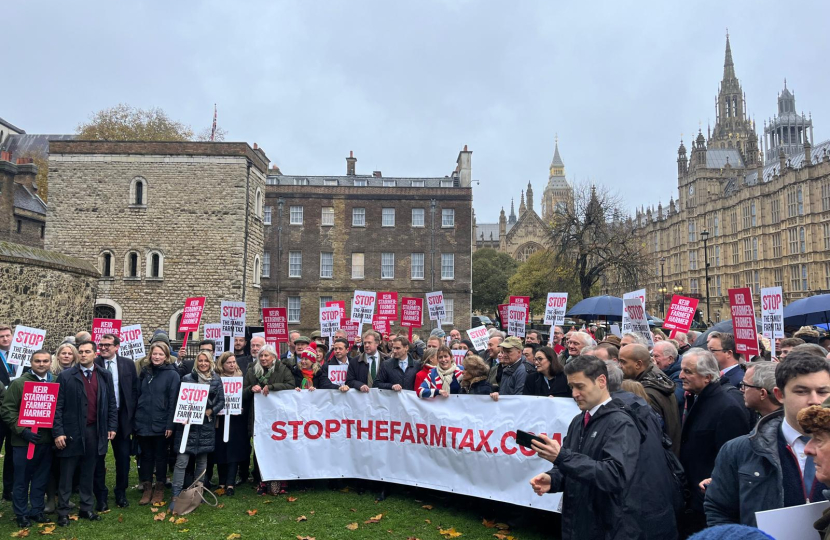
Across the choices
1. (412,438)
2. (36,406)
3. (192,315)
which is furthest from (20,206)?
(412,438)

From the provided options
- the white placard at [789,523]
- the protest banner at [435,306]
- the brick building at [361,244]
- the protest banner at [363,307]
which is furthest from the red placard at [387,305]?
the brick building at [361,244]

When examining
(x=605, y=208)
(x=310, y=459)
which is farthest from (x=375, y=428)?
(x=605, y=208)

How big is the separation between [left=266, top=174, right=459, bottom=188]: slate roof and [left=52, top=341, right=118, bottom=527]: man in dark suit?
39.2 m

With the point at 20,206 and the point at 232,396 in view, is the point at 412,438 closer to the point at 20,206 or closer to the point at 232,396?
the point at 232,396

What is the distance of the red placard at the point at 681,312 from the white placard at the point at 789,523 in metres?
8.87

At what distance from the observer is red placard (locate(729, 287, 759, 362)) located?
9.40 m

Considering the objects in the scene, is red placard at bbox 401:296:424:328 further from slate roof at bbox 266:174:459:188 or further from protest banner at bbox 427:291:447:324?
slate roof at bbox 266:174:459:188

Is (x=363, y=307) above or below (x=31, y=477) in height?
above

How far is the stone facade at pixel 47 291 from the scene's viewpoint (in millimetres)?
19156

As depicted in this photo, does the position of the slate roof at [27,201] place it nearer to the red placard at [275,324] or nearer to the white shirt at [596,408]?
the red placard at [275,324]

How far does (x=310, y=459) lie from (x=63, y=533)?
300cm

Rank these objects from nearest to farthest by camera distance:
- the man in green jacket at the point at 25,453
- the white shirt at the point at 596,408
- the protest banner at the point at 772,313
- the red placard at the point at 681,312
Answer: the white shirt at the point at 596,408, the man in green jacket at the point at 25,453, the protest banner at the point at 772,313, the red placard at the point at 681,312

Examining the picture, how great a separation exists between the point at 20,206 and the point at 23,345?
33297mm

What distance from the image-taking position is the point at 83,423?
763 centimetres
